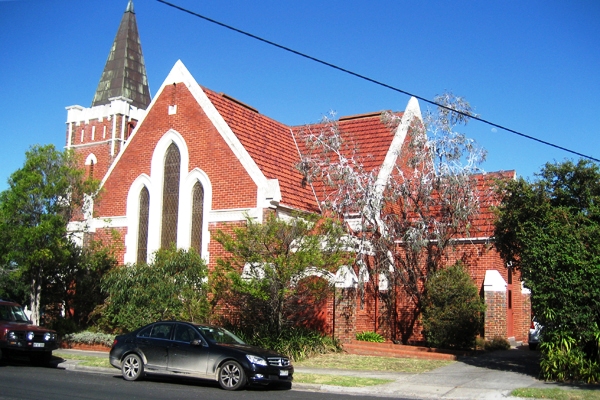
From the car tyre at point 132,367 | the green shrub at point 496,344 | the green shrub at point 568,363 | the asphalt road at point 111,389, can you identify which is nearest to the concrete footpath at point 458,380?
the green shrub at point 568,363

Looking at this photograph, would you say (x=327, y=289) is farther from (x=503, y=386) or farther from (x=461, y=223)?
(x=503, y=386)

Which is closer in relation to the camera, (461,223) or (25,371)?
(25,371)

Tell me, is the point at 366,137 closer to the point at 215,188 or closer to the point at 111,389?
the point at 215,188

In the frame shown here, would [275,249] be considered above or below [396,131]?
below

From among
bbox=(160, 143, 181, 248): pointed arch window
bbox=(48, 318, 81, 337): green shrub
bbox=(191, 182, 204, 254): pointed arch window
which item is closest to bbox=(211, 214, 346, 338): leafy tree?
bbox=(191, 182, 204, 254): pointed arch window

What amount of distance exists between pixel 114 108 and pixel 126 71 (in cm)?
458

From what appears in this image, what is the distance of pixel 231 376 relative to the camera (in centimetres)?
1355

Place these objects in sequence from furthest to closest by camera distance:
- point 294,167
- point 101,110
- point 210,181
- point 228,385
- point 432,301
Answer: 1. point 101,110
2. point 294,167
3. point 210,181
4. point 432,301
5. point 228,385

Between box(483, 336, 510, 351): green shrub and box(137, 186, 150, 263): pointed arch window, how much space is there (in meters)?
11.9

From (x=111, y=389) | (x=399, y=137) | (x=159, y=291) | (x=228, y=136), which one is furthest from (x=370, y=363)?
(x=399, y=137)

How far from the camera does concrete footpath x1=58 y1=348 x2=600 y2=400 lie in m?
13.3

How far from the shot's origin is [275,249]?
59.3ft

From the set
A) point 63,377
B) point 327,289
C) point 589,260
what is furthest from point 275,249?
point 589,260

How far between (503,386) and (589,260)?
3.23 m
